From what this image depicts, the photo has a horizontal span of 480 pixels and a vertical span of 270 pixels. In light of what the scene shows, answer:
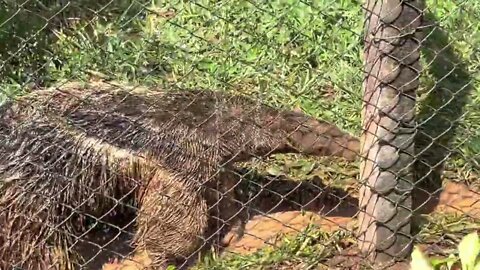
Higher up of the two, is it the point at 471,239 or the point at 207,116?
the point at 471,239

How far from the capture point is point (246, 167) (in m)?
5.05

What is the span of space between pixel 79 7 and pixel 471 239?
4560 millimetres

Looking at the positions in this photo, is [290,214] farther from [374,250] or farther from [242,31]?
[242,31]

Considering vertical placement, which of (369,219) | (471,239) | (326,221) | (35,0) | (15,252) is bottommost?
(15,252)

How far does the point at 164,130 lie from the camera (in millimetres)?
4547

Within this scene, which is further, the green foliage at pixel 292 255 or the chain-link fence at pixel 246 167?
the green foliage at pixel 292 255

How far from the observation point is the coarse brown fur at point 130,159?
436cm

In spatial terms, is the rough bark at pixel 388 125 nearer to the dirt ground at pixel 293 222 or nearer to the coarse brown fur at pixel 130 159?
the dirt ground at pixel 293 222

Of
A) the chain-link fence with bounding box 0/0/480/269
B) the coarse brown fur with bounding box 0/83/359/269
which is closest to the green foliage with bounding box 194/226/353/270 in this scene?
the chain-link fence with bounding box 0/0/480/269

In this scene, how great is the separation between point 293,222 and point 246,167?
1.55ft

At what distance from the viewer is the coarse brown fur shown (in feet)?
14.3

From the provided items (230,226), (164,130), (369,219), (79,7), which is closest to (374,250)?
(369,219)

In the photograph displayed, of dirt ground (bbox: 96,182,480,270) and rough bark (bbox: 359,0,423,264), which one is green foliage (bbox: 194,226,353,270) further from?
rough bark (bbox: 359,0,423,264)

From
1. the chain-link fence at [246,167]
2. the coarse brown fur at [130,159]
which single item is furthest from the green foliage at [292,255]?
the coarse brown fur at [130,159]
